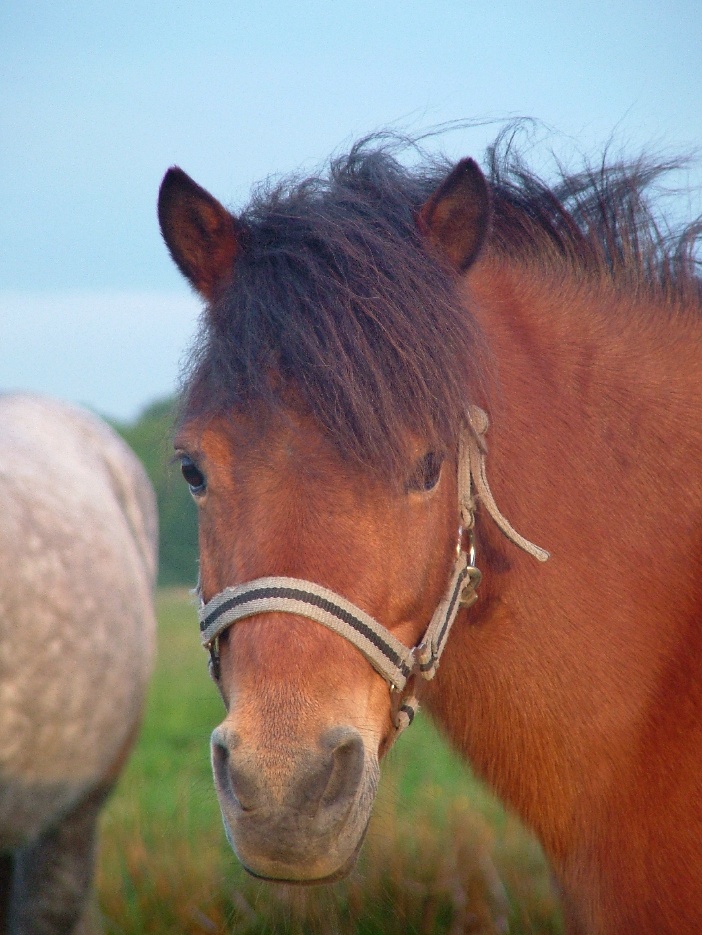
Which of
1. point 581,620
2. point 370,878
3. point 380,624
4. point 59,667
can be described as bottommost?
point 370,878

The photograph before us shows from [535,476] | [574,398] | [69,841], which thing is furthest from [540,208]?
[69,841]

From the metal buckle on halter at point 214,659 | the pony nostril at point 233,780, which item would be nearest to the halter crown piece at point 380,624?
the metal buckle on halter at point 214,659

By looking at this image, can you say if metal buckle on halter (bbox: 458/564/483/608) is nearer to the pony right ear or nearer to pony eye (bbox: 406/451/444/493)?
pony eye (bbox: 406/451/444/493)

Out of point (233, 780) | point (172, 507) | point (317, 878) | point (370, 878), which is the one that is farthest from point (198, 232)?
point (172, 507)

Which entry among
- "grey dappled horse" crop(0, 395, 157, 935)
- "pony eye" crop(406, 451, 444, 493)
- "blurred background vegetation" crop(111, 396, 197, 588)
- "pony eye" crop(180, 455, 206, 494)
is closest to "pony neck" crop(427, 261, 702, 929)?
"pony eye" crop(406, 451, 444, 493)

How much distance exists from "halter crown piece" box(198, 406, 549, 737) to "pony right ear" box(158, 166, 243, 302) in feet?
2.39

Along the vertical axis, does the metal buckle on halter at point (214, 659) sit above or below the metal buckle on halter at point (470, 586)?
below

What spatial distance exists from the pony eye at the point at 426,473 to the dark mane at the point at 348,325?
0.03 m

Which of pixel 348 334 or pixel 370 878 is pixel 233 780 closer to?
pixel 348 334

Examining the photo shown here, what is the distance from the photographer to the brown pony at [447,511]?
5.58 feet

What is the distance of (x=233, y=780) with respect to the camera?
1.61 meters

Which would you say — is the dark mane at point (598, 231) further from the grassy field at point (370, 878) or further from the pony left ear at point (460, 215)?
the grassy field at point (370, 878)

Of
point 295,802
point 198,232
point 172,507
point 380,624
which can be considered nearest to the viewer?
point 295,802

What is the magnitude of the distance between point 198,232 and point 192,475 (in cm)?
61
